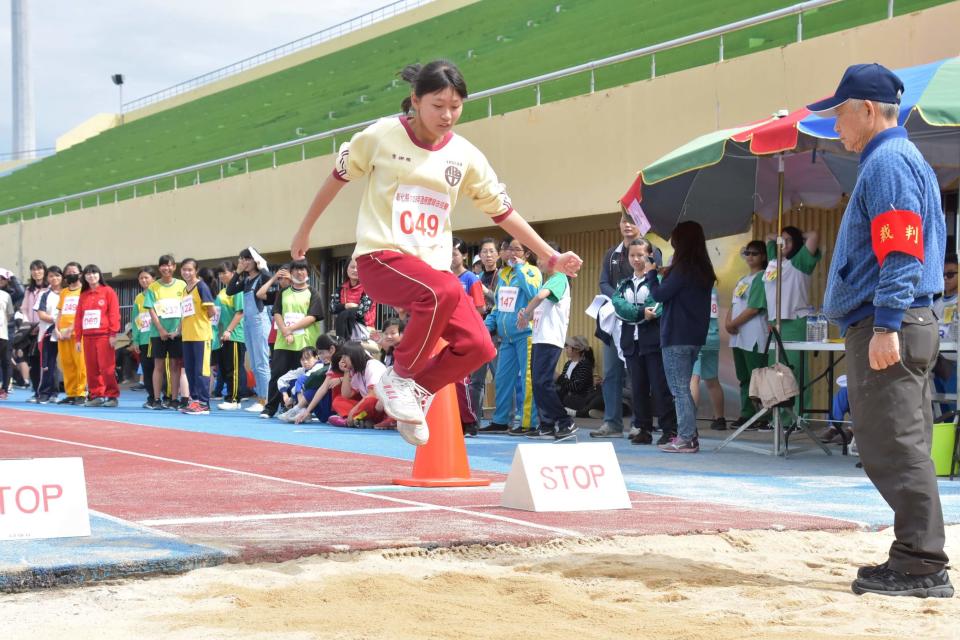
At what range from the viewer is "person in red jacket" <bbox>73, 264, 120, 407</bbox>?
1525 cm

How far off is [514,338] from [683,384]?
2.41 meters

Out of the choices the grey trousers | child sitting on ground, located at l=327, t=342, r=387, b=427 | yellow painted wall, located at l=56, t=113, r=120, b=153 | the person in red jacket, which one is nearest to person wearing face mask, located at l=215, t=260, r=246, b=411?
the person in red jacket

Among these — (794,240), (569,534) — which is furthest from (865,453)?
(794,240)

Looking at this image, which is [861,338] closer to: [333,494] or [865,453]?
[865,453]

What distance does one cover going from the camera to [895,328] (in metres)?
3.86

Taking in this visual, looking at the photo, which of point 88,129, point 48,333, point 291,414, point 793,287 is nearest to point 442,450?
point 793,287

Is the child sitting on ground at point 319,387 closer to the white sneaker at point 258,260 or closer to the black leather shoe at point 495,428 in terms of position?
the white sneaker at point 258,260

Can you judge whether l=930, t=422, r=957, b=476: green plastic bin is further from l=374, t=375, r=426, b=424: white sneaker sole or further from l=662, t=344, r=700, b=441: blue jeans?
l=374, t=375, r=426, b=424: white sneaker sole

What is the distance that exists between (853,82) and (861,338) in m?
0.93

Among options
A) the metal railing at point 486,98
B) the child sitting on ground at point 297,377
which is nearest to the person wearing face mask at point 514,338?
the child sitting on ground at point 297,377

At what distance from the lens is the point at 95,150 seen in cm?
4156

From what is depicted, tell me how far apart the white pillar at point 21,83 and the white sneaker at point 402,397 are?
189 ft

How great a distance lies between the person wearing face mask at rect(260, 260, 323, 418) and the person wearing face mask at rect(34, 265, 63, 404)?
4.54 m

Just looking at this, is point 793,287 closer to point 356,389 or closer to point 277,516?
point 356,389
